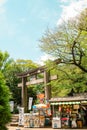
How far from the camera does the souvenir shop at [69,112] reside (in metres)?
21.0

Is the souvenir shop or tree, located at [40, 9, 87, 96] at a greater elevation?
tree, located at [40, 9, 87, 96]

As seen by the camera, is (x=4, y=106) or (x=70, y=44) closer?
Result: (x=4, y=106)

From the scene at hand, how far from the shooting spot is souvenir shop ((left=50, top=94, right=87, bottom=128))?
20995mm

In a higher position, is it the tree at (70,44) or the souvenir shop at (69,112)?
the tree at (70,44)

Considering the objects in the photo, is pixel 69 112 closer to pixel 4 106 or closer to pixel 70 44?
pixel 70 44

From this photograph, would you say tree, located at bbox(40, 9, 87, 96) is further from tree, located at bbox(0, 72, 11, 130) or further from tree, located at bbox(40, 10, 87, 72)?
tree, located at bbox(0, 72, 11, 130)

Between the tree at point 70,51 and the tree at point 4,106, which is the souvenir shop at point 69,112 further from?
the tree at point 4,106

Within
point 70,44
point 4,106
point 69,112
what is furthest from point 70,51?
point 4,106

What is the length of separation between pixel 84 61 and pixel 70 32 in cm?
227

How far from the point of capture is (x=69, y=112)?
22219mm

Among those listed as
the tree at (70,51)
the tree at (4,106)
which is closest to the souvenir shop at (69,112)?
the tree at (70,51)

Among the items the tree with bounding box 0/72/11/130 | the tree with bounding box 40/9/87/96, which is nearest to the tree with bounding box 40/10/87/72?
the tree with bounding box 40/9/87/96

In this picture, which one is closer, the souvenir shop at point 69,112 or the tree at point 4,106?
the tree at point 4,106

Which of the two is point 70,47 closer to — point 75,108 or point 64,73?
point 64,73
